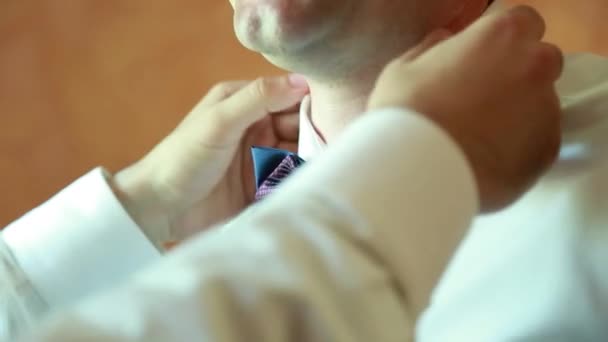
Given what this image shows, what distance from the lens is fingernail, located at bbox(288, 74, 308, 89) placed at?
97cm

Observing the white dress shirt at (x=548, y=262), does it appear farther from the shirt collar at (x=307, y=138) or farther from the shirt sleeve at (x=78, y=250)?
the shirt sleeve at (x=78, y=250)

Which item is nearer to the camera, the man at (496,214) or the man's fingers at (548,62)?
the man's fingers at (548,62)

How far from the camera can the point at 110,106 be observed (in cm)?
149

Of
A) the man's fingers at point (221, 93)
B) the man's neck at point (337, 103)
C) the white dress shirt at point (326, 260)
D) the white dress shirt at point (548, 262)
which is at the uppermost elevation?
the white dress shirt at point (326, 260)

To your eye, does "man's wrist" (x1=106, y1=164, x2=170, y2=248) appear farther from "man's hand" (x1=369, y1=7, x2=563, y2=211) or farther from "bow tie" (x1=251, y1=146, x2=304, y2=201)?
"man's hand" (x1=369, y1=7, x2=563, y2=211)

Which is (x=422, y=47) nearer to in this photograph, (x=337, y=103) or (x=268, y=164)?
(x=337, y=103)

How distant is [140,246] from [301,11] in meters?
0.32

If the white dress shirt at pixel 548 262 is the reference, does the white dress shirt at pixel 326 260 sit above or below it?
above

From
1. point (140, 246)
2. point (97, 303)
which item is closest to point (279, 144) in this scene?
point (140, 246)

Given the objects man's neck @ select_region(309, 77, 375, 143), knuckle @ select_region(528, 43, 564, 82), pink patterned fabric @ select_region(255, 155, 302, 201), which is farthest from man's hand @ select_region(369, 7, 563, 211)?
pink patterned fabric @ select_region(255, 155, 302, 201)

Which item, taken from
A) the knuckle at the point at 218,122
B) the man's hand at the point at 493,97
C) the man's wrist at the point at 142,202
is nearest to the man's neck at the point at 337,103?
the knuckle at the point at 218,122

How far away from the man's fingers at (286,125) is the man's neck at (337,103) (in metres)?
0.09

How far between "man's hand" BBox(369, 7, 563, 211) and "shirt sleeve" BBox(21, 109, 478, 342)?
0.03 meters

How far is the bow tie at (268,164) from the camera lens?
0.95 metres
